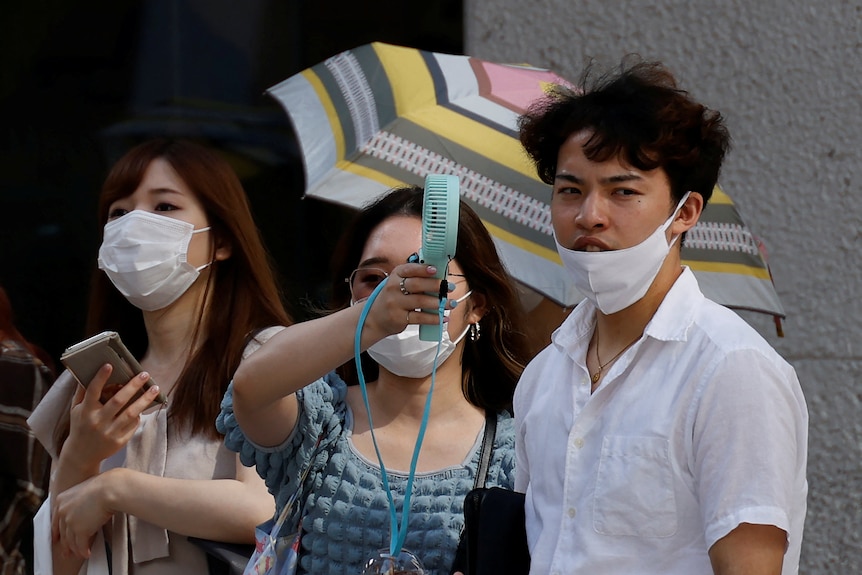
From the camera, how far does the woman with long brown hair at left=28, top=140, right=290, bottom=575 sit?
320cm

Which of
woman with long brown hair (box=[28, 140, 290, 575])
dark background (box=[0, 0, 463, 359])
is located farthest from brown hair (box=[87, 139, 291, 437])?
dark background (box=[0, 0, 463, 359])

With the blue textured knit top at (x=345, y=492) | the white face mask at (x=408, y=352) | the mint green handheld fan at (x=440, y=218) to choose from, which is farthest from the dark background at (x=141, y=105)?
the mint green handheld fan at (x=440, y=218)

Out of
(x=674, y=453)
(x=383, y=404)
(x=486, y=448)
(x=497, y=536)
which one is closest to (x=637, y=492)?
(x=674, y=453)

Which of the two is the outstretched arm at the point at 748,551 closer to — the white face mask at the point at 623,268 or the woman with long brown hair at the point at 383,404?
the white face mask at the point at 623,268

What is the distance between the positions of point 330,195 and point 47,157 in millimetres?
2273

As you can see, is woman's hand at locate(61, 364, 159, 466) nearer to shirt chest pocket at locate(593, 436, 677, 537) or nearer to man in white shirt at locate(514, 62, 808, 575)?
man in white shirt at locate(514, 62, 808, 575)

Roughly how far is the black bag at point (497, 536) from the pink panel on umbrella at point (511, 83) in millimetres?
1532

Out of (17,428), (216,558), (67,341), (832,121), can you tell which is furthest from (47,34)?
(832,121)

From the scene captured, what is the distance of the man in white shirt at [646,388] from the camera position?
2020 millimetres

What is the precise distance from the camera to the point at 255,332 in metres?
3.52

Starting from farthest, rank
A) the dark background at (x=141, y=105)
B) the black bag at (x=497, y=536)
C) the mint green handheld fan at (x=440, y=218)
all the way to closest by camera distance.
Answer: the dark background at (x=141, y=105) → the black bag at (x=497, y=536) → the mint green handheld fan at (x=440, y=218)

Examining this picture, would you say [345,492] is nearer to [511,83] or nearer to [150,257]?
[150,257]

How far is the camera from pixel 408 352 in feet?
9.61

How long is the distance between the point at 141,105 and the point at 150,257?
193 cm
